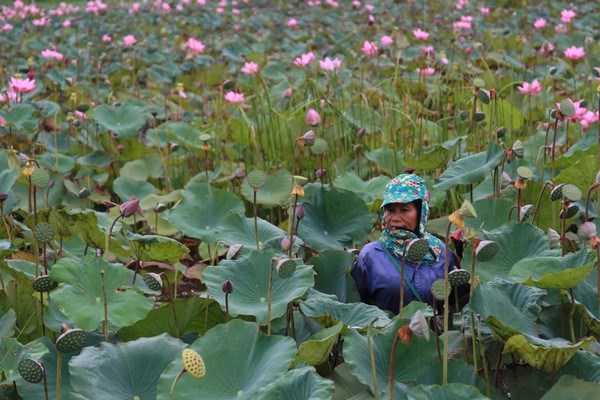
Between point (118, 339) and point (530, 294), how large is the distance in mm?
868

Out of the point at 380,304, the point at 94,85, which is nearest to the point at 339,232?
the point at 380,304

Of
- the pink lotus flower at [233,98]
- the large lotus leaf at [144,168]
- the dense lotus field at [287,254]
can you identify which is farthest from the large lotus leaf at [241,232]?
the pink lotus flower at [233,98]

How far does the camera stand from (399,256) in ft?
6.80

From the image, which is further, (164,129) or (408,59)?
(408,59)

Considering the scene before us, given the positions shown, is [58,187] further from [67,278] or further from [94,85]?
[94,85]

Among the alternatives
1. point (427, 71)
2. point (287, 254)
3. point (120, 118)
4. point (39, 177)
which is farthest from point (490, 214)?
point (427, 71)

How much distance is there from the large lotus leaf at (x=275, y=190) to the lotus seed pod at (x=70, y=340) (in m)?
1.35

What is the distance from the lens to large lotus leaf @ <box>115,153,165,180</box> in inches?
135

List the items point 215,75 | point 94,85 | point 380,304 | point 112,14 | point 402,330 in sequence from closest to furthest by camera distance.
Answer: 1. point 402,330
2. point 380,304
3. point 94,85
4. point 215,75
5. point 112,14

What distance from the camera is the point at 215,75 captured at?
5512mm

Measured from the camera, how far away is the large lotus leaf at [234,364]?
1.51 metres

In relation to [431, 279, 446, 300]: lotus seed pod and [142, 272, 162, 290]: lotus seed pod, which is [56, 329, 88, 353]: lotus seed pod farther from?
[431, 279, 446, 300]: lotus seed pod

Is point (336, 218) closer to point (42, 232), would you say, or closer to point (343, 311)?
point (343, 311)

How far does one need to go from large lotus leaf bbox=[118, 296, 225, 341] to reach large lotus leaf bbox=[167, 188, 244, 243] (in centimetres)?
51
